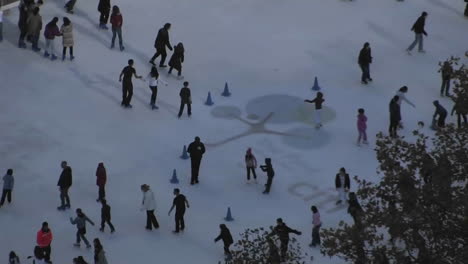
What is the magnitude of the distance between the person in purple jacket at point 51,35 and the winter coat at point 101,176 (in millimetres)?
7490

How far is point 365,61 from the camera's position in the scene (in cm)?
2906

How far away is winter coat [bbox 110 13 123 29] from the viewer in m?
29.6

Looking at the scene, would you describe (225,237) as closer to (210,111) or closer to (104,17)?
(210,111)

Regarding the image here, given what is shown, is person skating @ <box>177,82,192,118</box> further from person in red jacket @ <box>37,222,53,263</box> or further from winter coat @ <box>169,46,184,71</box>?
person in red jacket @ <box>37,222,53,263</box>

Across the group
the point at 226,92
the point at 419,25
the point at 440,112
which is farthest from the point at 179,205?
the point at 419,25

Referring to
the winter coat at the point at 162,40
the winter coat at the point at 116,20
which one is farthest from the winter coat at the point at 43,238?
the winter coat at the point at 116,20

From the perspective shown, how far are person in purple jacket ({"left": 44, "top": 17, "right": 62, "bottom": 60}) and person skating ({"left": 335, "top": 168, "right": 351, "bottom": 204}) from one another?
1016 cm

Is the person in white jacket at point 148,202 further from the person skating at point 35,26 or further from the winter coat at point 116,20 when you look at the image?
the person skating at point 35,26

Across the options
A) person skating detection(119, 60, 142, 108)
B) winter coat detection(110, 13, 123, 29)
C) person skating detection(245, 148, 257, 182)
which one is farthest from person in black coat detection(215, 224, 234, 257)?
winter coat detection(110, 13, 123, 29)

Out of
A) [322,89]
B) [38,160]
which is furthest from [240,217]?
[322,89]

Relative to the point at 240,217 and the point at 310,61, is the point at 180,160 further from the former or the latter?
the point at 310,61

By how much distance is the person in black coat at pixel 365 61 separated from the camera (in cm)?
2884

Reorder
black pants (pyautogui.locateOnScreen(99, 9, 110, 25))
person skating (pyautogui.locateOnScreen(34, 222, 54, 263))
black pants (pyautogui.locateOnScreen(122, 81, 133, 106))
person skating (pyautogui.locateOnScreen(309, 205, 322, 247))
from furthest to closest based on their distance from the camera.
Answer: black pants (pyautogui.locateOnScreen(99, 9, 110, 25)), black pants (pyautogui.locateOnScreen(122, 81, 133, 106)), person skating (pyautogui.locateOnScreen(309, 205, 322, 247)), person skating (pyautogui.locateOnScreen(34, 222, 54, 263))

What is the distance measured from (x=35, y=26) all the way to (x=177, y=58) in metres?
4.30
